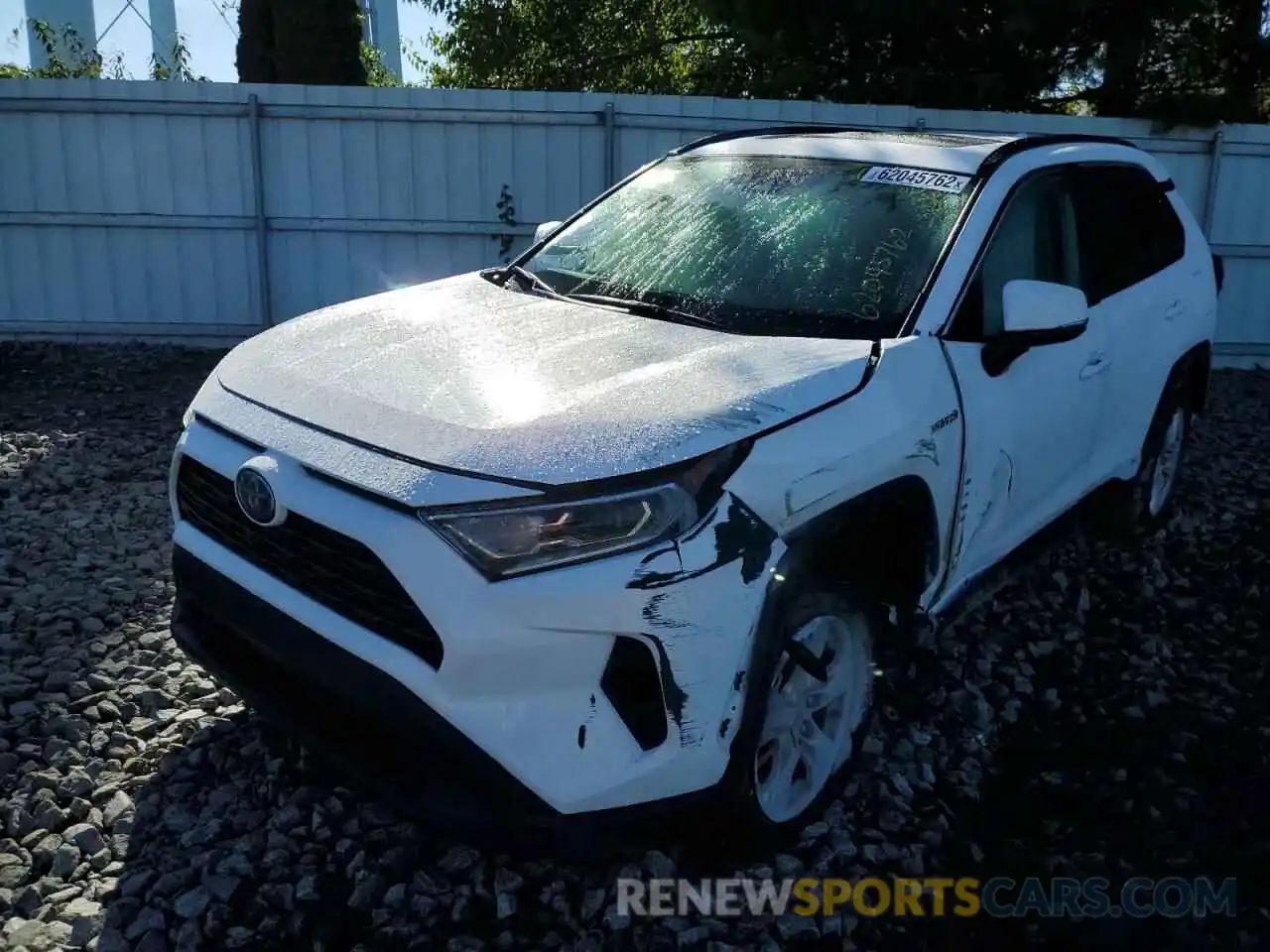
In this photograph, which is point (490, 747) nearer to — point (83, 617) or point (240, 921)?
point (240, 921)

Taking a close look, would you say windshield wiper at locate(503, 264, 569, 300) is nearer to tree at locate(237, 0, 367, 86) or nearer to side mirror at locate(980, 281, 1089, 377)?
side mirror at locate(980, 281, 1089, 377)

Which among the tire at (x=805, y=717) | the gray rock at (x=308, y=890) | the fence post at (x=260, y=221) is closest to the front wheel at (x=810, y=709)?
the tire at (x=805, y=717)

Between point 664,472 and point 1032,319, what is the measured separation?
137 centimetres

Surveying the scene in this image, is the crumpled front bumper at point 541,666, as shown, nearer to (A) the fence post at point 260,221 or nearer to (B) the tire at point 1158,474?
(B) the tire at point 1158,474

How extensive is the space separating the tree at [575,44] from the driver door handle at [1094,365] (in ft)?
32.8

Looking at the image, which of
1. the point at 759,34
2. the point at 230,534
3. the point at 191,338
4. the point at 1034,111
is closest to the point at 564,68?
the point at 759,34

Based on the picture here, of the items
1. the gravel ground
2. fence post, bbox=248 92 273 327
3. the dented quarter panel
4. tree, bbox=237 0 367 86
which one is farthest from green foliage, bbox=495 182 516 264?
A: the dented quarter panel

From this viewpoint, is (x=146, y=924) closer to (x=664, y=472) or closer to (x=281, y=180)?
(x=664, y=472)

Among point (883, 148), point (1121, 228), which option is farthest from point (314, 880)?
point (1121, 228)

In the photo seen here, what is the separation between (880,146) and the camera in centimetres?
399

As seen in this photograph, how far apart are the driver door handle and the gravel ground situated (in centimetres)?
107

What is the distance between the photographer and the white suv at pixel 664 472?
2396mm

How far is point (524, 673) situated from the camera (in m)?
2.36

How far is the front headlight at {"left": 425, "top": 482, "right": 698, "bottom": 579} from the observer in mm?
2395
